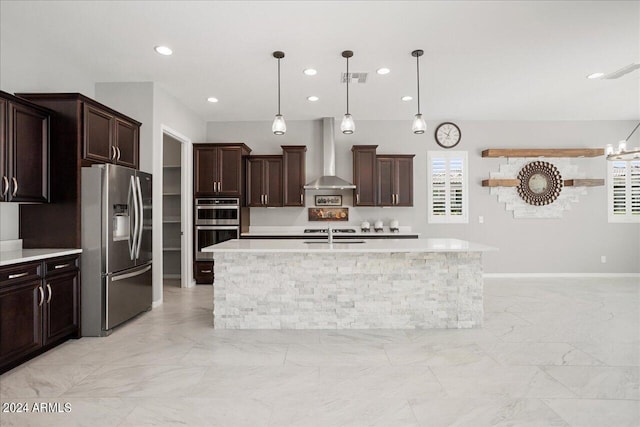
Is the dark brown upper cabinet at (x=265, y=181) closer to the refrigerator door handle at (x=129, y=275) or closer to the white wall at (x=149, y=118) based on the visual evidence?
the white wall at (x=149, y=118)

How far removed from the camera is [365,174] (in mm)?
6309

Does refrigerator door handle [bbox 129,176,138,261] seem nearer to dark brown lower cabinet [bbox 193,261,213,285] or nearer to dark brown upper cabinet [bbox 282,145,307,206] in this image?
dark brown lower cabinet [bbox 193,261,213,285]

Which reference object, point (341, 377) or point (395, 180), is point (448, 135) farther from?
point (341, 377)

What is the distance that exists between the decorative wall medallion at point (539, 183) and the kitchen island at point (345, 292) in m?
3.66

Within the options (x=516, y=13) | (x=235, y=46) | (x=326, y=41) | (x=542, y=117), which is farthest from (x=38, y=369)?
→ (x=542, y=117)

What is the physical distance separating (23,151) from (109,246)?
3.52 feet

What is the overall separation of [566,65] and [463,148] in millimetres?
2529

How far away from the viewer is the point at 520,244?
6613 mm

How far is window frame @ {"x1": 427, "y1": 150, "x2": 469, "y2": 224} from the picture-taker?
6.61 meters

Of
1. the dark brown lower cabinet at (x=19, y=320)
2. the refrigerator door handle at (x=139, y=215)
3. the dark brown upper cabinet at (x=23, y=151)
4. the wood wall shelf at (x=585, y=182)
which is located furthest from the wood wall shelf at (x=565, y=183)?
the dark brown lower cabinet at (x=19, y=320)

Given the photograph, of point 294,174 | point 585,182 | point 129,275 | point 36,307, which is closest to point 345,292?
point 129,275

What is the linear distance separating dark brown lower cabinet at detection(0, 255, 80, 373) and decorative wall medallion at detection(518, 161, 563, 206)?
270 inches

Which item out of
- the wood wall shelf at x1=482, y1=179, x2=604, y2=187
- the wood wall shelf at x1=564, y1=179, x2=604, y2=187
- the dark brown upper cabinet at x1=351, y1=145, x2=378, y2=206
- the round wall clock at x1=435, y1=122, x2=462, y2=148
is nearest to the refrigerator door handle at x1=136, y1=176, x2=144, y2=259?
the dark brown upper cabinet at x1=351, y1=145, x2=378, y2=206

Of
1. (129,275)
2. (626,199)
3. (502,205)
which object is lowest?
(129,275)
